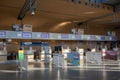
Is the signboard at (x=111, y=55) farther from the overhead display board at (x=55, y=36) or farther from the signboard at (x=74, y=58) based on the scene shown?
the signboard at (x=74, y=58)

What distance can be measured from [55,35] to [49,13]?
327cm

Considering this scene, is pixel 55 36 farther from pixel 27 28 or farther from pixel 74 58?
pixel 74 58

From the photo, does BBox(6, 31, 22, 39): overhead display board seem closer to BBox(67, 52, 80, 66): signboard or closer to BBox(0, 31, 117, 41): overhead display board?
BBox(0, 31, 117, 41): overhead display board

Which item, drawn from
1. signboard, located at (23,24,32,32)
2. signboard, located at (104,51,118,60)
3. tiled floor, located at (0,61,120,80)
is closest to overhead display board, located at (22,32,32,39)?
signboard, located at (23,24,32,32)

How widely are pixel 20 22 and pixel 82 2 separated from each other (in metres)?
7.24

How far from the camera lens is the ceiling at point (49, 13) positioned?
14961mm

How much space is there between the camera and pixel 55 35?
20.6 metres

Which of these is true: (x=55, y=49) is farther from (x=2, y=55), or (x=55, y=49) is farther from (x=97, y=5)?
(x=97, y=5)

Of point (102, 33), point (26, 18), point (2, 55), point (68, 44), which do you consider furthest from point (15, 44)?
point (102, 33)

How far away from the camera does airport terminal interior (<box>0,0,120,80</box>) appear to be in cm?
1430

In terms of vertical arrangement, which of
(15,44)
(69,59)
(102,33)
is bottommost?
(69,59)

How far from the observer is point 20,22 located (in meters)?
19.6

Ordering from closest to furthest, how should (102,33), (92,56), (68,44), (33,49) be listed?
(92,56), (33,49), (68,44), (102,33)

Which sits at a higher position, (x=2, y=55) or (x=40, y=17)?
(x=40, y=17)
